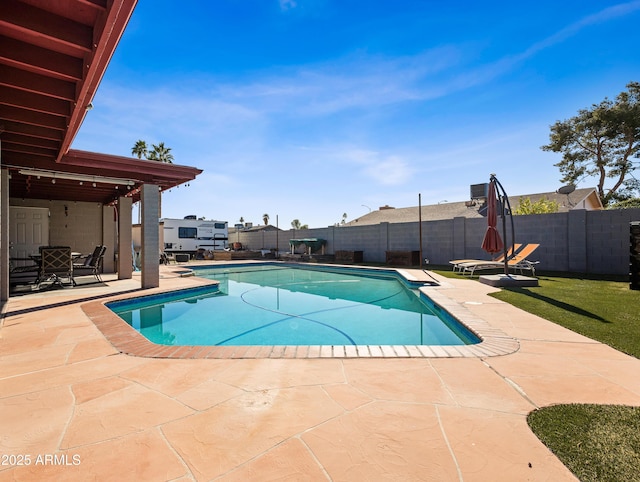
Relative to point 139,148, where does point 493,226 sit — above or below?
below

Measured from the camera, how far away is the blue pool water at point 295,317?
4973mm

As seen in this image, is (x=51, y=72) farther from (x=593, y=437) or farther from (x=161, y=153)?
(x=161, y=153)

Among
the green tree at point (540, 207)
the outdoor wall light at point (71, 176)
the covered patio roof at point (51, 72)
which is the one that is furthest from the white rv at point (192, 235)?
the green tree at point (540, 207)

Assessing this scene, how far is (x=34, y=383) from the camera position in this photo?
2670 mm

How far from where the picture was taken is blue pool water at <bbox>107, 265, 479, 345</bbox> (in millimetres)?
4973

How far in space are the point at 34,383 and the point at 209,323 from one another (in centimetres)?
337

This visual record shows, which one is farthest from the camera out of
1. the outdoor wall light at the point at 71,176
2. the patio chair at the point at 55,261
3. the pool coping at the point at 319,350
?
the patio chair at the point at 55,261

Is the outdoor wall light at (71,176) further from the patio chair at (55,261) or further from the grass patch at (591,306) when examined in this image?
the grass patch at (591,306)

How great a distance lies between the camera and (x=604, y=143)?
800 inches

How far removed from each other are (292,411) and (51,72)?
4407 mm

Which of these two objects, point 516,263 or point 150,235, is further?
point 516,263

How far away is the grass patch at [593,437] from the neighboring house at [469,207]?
1897 centimetres

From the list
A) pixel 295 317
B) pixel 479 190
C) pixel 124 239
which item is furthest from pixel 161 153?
pixel 479 190

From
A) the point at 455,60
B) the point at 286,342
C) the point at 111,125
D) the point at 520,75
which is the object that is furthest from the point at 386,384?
the point at 520,75
